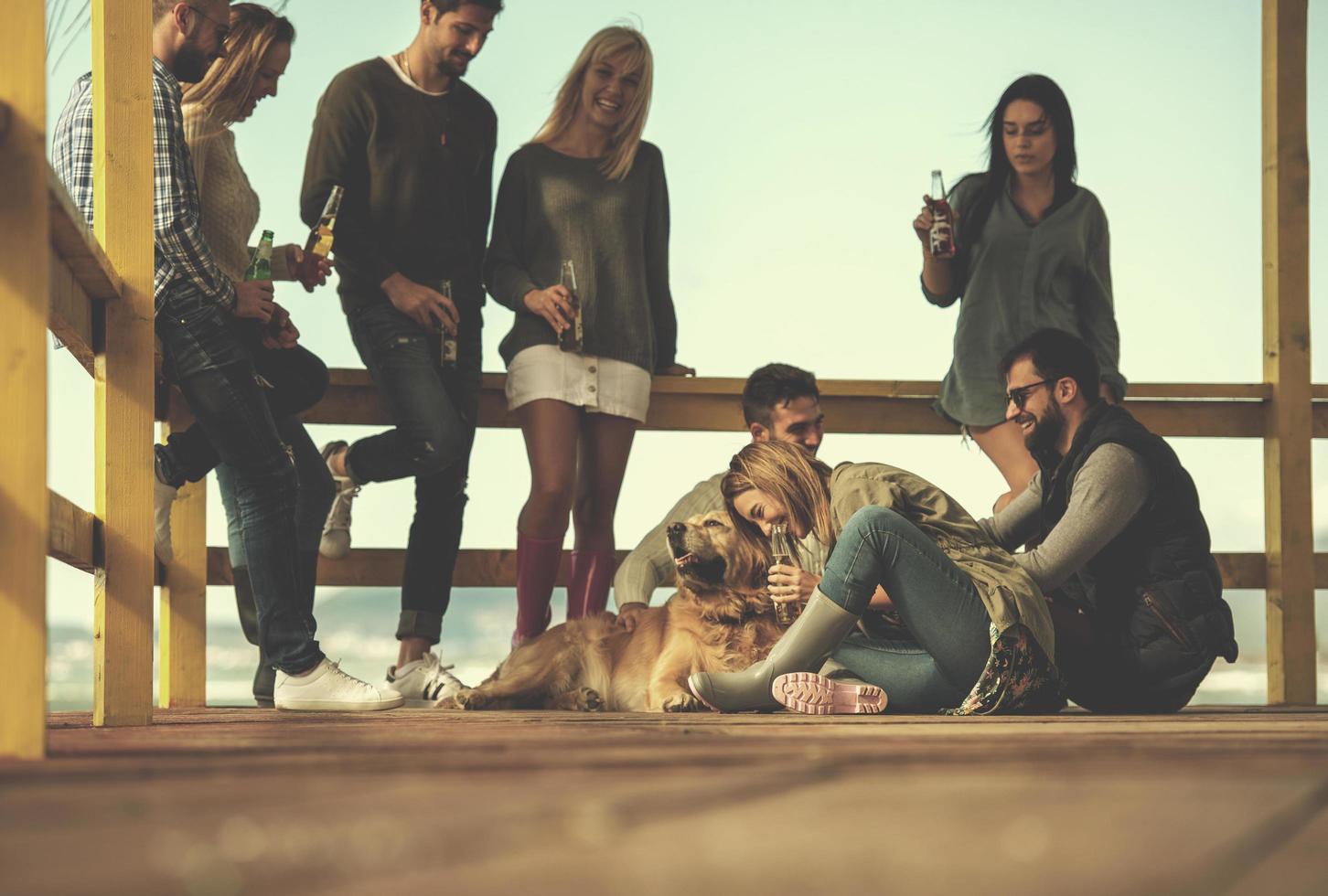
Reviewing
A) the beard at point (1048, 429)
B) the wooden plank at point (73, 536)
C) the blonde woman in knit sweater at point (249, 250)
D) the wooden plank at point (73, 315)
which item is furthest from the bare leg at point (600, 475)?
the wooden plank at point (73, 536)

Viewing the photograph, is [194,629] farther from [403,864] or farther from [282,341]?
[403,864]

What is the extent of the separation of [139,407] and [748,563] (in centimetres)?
172

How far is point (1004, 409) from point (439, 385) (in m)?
1.67

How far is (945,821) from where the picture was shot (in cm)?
76

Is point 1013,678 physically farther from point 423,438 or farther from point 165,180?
point 165,180

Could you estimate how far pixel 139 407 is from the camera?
87.4 inches

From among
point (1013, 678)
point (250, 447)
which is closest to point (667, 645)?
Result: point (1013, 678)

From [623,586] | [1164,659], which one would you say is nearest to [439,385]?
[623,586]

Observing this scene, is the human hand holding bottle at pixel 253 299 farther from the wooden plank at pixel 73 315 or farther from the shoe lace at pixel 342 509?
the shoe lace at pixel 342 509

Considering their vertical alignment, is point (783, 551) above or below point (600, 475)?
below

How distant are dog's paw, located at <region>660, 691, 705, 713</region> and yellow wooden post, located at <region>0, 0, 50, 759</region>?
2097 millimetres

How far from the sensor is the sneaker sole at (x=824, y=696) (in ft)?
9.14

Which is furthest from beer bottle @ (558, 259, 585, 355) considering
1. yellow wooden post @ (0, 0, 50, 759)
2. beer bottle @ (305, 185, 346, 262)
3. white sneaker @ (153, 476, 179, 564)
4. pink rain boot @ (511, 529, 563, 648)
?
yellow wooden post @ (0, 0, 50, 759)

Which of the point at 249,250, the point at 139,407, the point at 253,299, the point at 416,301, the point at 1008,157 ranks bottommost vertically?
the point at 139,407
